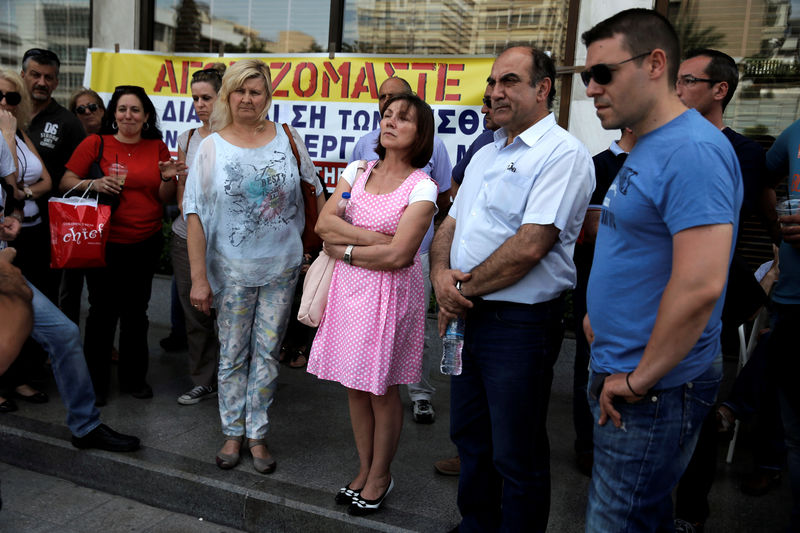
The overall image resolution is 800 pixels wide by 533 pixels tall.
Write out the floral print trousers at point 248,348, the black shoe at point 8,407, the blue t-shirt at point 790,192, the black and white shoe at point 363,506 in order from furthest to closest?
the black shoe at point 8,407, the floral print trousers at point 248,348, the black and white shoe at point 363,506, the blue t-shirt at point 790,192

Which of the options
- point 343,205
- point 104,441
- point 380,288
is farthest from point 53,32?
Result: point 380,288

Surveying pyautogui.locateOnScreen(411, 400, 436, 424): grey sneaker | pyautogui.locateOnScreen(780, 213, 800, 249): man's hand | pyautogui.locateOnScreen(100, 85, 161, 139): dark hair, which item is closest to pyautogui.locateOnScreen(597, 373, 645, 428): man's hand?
pyautogui.locateOnScreen(780, 213, 800, 249): man's hand

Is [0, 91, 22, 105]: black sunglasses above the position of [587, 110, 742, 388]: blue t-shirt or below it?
above

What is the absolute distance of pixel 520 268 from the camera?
98.7 inches

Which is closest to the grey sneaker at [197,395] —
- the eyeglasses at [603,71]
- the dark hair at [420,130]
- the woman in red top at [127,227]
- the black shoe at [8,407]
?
the woman in red top at [127,227]

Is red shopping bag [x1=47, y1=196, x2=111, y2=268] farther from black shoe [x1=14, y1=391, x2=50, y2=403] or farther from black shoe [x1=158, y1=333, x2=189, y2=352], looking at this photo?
black shoe [x1=158, y1=333, x2=189, y2=352]

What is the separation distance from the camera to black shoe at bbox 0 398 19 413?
14.3ft

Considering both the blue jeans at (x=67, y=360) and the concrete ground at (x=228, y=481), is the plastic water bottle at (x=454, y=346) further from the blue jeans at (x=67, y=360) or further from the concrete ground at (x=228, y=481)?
the blue jeans at (x=67, y=360)

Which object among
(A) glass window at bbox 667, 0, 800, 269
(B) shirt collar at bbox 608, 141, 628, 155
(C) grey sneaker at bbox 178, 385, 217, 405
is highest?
(A) glass window at bbox 667, 0, 800, 269

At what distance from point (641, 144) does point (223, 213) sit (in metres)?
2.28

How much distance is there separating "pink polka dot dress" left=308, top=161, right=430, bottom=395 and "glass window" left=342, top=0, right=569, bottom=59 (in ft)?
11.0

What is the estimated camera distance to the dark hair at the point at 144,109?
450 centimetres

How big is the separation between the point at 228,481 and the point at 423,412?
1402mm

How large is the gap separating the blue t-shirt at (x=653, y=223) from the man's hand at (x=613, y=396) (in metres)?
0.05
